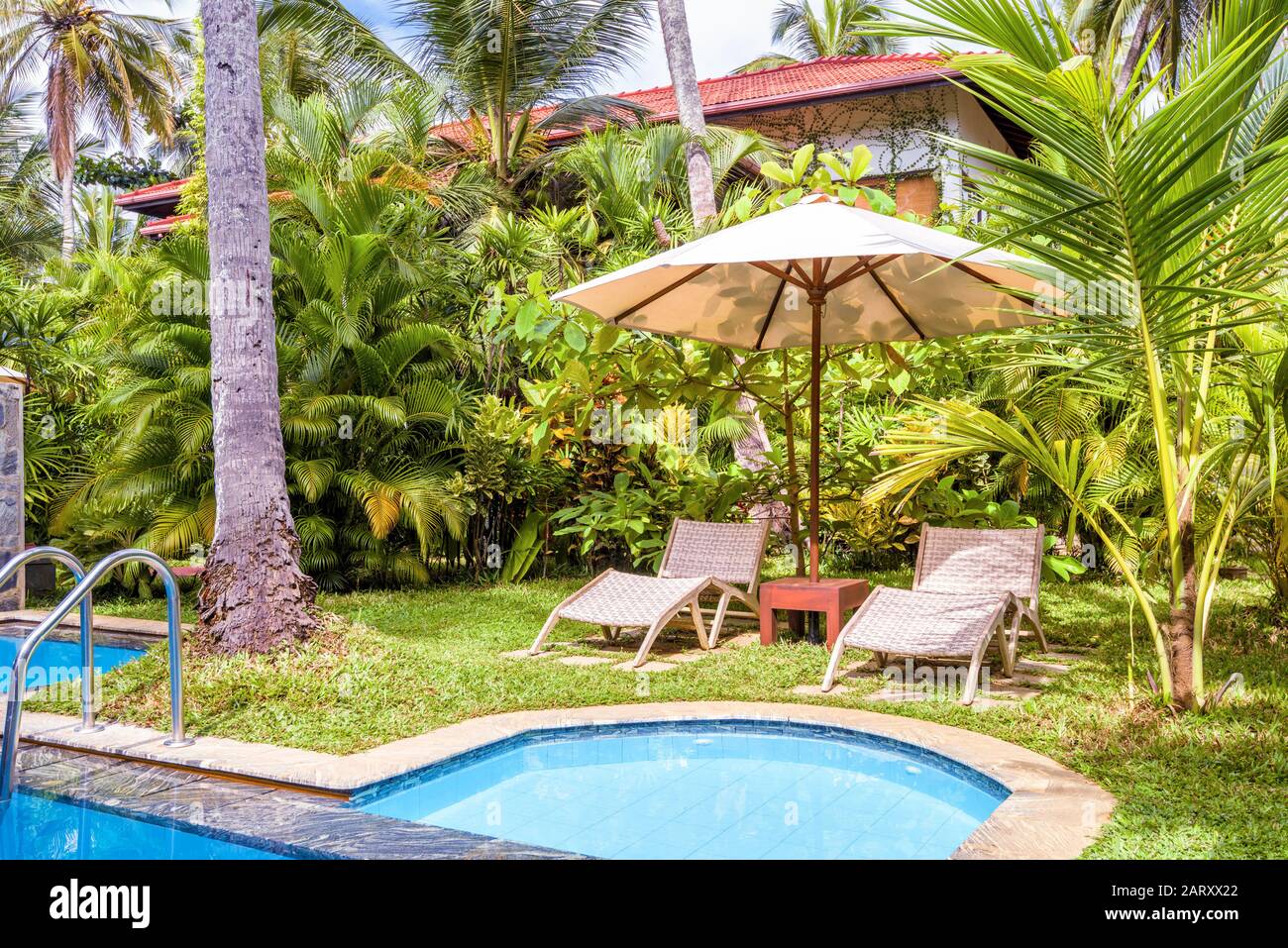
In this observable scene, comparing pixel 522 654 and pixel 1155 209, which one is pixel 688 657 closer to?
pixel 522 654

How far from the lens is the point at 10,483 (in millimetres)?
9664

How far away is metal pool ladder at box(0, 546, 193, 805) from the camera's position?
4.12 metres

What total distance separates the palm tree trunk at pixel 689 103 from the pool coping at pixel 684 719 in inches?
258

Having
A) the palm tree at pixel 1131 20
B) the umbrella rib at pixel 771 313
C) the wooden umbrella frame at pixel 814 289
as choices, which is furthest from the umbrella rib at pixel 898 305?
the palm tree at pixel 1131 20

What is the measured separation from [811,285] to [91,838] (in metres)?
5.35

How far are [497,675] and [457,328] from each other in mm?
5670

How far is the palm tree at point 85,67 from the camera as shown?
85.1ft

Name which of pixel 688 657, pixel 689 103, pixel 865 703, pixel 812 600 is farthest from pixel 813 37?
pixel 865 703

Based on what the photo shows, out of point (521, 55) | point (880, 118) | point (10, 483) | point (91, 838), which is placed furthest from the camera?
point (880, 118)

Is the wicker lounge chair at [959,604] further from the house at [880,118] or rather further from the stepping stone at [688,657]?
the house at [880,118]

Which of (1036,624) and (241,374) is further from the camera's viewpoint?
(1036,624)

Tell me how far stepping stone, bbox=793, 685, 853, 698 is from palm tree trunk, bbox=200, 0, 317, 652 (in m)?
2.96

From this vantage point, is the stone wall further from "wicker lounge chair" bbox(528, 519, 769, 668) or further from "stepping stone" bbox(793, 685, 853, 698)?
"stepping stone" bbox(793, 685, 853, 698)
